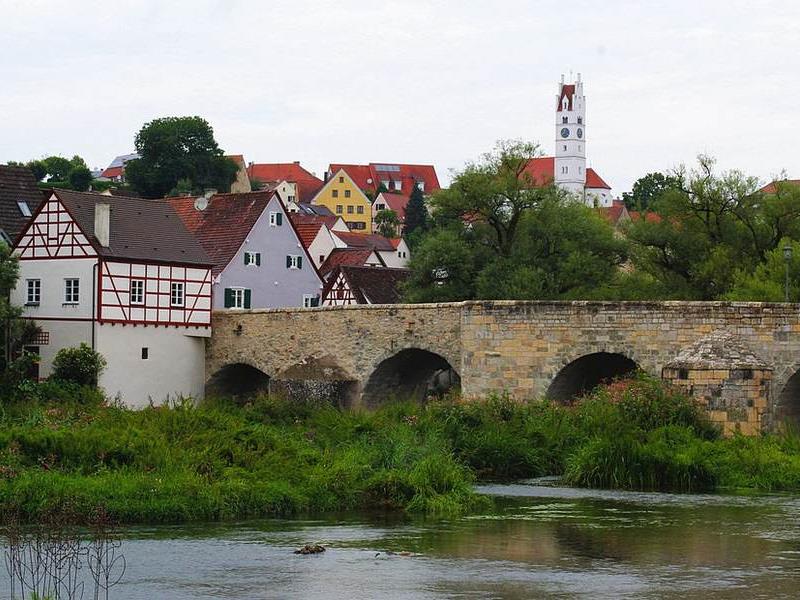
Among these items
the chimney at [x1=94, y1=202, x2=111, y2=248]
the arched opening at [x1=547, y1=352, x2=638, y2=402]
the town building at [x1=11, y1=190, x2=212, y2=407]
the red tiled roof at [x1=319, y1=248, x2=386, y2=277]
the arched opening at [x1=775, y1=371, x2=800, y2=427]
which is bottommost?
the arched opening at [x1=775, y1=371, x2=800, y2=427]

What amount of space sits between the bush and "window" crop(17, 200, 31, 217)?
9.18 meters

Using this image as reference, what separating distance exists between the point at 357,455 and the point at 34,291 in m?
22.8

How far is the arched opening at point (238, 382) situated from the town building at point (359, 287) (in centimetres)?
1246

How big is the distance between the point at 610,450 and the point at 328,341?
1612cm

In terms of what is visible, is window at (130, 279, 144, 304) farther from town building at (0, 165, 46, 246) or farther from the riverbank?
the riverbank

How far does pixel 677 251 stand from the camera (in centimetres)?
5272

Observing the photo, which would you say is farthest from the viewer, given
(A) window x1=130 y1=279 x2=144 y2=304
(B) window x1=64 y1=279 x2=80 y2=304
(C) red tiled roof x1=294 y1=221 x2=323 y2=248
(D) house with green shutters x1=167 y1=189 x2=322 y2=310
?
(C) red tiled roof x1=294 y1=221 x2=323 y2=248

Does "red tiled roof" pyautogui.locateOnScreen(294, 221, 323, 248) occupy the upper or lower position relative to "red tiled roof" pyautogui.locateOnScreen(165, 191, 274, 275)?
upper

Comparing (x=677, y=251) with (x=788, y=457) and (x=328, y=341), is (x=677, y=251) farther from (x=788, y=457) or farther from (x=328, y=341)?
(x=788, y=457)

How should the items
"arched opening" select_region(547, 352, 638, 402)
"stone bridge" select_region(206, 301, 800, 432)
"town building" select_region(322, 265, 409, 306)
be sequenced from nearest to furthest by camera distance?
"stone bridge" select_region(206, 301, 800, 432)
"arched opening" select_region(547, 352, 638, 402)
"town building" select_region(322, 265, 409, 306)

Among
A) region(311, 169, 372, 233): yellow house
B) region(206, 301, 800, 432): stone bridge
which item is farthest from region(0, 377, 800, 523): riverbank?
region(311, 169, 372, 233): yellow house

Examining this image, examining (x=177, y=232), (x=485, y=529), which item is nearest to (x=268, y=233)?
(x=177, y=232)

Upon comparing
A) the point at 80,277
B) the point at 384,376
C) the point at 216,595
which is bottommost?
the point at 216,595

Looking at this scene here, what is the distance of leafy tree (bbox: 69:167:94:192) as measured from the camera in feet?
332
